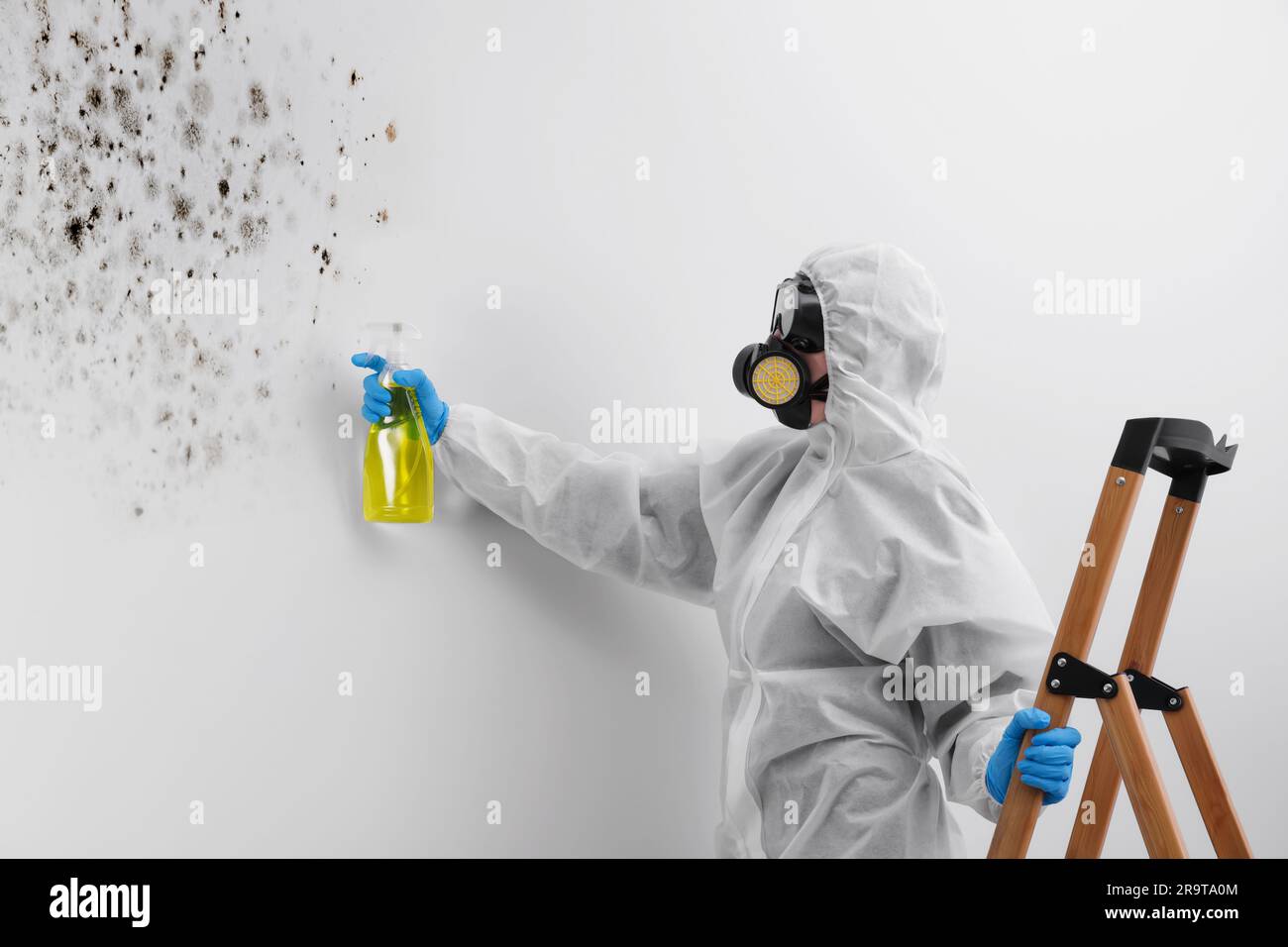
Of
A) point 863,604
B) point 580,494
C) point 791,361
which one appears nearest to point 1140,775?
point 863,604

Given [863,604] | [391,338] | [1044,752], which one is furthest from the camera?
[391,338]

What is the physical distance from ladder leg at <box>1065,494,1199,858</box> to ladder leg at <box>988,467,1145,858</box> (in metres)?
0.13

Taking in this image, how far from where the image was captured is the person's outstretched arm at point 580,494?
1.30m

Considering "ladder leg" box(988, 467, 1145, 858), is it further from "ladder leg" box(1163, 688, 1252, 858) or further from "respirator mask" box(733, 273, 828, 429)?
"respirator mask" box(733, 273, 828, 429)

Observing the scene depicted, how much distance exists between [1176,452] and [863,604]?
36cm

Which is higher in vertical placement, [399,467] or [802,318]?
[802,318]

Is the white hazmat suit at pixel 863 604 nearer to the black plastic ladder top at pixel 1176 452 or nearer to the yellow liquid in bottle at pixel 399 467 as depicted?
the yellow liquid in bottle at pixel 399 467

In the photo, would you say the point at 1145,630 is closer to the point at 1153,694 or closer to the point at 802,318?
the point at 1153,694

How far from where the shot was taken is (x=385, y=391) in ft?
4.12

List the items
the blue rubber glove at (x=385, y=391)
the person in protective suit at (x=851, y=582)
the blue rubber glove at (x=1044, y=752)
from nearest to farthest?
the blue rubber glove at (x=1044, y=752) → the person in protective suit at (x=851, y=582) → the blue rubber glove at (x=385, y=391)

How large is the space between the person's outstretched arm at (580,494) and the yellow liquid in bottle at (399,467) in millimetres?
19

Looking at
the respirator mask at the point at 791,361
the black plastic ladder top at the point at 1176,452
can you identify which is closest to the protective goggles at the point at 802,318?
the respirator mask at the point at 791,361

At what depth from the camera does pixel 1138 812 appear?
1.03 metres
